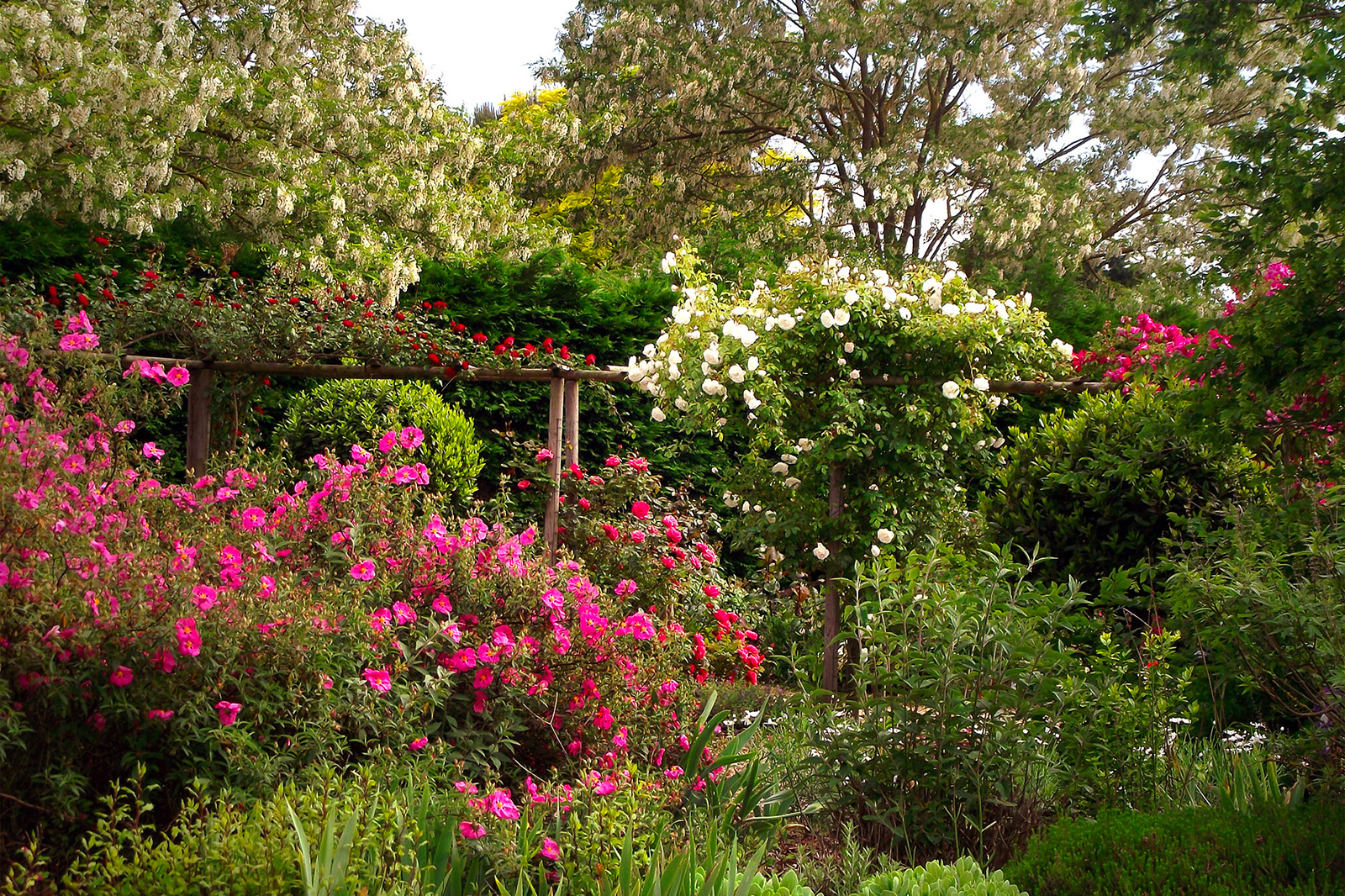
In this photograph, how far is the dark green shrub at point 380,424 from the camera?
21.2ft

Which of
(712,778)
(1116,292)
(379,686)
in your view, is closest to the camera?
(379,686)

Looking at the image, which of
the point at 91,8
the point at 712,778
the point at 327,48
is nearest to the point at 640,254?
the point at 327,48

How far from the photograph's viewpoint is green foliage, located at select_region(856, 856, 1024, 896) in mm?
2201

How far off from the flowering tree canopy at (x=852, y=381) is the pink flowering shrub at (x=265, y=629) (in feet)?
6.17

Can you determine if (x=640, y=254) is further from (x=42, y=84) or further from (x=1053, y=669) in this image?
(x=1053, y=669)

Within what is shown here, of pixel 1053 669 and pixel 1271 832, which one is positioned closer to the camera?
pixel 1271 832

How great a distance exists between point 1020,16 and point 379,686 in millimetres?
11830

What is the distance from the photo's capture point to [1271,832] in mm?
2455

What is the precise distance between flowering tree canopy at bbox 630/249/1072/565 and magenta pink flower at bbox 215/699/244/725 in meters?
3.22

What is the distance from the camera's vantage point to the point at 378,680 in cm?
259

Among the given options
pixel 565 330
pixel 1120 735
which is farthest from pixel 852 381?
pixel 565 330

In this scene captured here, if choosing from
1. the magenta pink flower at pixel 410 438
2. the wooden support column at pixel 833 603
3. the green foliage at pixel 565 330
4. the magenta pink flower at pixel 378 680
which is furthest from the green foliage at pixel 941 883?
the green foliage at pixel 565 330

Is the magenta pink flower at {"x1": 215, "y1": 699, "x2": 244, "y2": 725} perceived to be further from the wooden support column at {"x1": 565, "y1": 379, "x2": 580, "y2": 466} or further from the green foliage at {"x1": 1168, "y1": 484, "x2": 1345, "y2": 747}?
the wooden support column at {"x1": 565, "y1": 379, "x2": 580, "y2": 466}

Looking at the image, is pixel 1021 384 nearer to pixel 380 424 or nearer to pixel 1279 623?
pixel 1279 623
